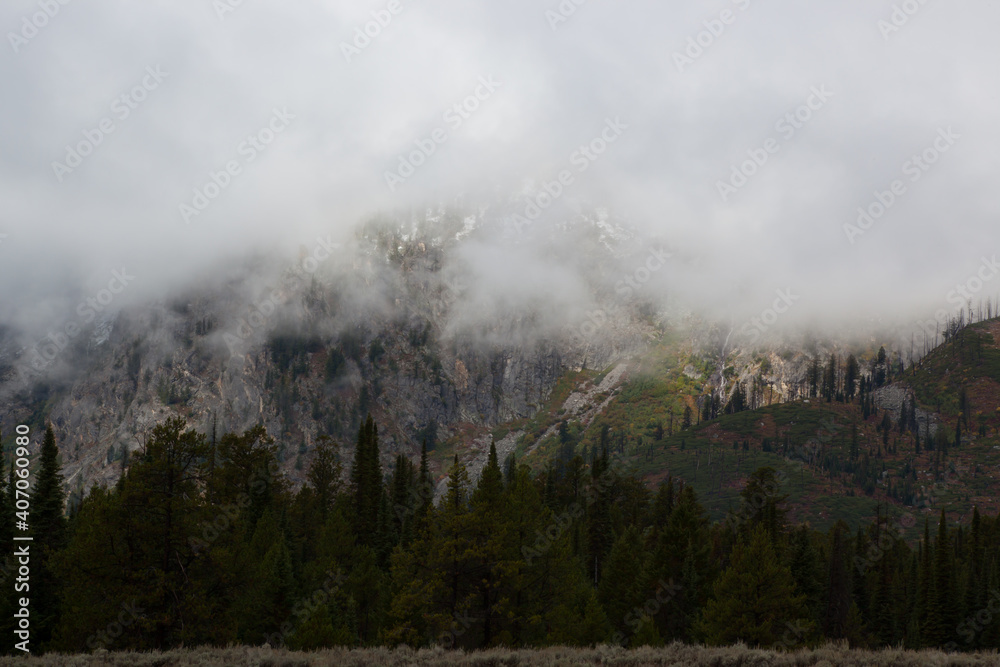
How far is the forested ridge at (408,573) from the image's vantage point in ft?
118

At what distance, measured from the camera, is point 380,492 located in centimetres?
8931

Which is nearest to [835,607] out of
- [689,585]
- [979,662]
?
[689,585]

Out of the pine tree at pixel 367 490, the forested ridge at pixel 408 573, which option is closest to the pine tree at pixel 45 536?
the forested ridge at pixel 408 573

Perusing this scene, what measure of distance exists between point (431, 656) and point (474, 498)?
911 inches

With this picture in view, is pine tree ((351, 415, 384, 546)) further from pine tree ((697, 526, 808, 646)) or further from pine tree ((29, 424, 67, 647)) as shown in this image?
pine tree ((697, 526, 808, 646))

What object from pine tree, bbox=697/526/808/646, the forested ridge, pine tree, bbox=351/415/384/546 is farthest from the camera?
pine tree, bbox=351/415/384/546

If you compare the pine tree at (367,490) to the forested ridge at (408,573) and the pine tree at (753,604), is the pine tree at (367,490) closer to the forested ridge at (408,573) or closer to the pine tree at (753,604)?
the forested ridge at (408,573)

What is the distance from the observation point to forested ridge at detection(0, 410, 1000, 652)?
35844mm

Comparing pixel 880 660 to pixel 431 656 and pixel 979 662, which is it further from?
pixel 431 656

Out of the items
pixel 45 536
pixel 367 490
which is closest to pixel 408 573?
pixel 45 536

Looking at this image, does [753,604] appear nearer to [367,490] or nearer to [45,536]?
[367,490]

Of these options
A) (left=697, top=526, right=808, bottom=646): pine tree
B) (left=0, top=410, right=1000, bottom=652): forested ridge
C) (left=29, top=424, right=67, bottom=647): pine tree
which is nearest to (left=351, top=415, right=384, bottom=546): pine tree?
(left=0, top=410, right=1000, bottom=652): forested ridge

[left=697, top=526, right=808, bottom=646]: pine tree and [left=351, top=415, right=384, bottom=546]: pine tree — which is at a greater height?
[left=351, top=415, right=384, bottom=546]: pine tree

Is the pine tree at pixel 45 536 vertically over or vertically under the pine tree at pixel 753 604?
over
